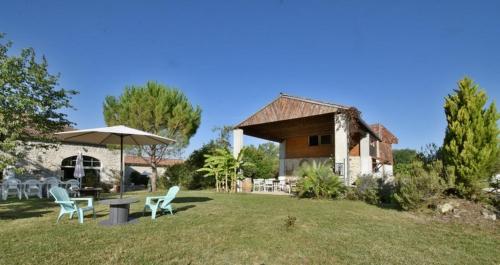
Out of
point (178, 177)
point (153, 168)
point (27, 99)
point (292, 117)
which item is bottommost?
point (178, 177)

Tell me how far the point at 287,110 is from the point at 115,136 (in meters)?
9.42

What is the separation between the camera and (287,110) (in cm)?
1565

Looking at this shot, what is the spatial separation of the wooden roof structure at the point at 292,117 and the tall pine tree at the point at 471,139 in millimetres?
5233

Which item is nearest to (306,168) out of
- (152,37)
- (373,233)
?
(373,233)

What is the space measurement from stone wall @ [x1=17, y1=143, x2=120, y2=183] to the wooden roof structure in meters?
11.6

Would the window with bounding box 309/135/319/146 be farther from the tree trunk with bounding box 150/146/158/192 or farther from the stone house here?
the stone house

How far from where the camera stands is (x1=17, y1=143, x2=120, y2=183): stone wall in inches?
702

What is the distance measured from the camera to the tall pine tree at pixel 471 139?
304 inches

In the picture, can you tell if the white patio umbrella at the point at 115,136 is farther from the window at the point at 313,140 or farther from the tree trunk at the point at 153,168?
the window at the point at 313,140

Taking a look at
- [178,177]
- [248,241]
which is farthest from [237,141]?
[248,241]

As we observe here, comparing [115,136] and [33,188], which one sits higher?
[115,136]

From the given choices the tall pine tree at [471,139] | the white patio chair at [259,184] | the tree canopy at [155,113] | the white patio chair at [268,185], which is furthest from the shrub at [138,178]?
the tall pine tree at [471,139]

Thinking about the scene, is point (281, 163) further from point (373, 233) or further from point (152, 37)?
point (373, 233)

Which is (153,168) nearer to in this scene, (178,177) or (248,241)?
(178,177)
